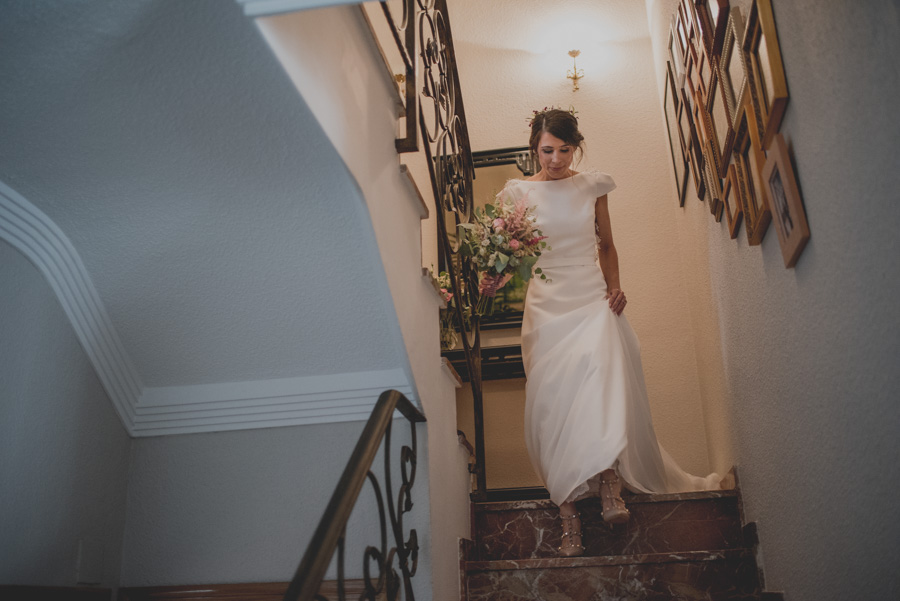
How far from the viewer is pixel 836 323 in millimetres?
1932

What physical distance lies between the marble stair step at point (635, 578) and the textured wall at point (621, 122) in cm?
173

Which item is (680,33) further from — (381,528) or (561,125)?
(381,528)

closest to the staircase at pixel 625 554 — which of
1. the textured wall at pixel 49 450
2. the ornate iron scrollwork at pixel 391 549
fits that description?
the ornate iron scrollwork at pixel 391 549

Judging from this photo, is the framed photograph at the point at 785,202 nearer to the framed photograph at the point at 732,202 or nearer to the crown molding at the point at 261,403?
the framed photograph at the point at 732,202

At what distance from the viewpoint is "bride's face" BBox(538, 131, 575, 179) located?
155 inches

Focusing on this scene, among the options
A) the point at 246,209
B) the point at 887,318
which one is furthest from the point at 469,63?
the point at 887,318

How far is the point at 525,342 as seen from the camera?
3.81 m

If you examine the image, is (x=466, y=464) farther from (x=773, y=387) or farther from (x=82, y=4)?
(x=82, y=4)

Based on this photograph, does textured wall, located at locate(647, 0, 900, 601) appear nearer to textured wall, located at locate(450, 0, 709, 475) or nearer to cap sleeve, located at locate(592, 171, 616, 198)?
cap sleeve, located at locate(592, 171, 616, 198)

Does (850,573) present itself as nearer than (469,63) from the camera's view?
Yes

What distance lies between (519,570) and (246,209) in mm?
1815

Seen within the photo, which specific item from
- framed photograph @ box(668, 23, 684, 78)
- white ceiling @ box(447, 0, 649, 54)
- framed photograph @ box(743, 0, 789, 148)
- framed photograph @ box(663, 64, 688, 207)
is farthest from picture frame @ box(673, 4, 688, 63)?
white ceiling @ box(447, 0, 649, 54)

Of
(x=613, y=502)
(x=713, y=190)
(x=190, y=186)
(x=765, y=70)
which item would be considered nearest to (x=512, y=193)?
(x=713, y=190)

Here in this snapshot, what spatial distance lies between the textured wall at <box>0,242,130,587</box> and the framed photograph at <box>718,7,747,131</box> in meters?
2.45
